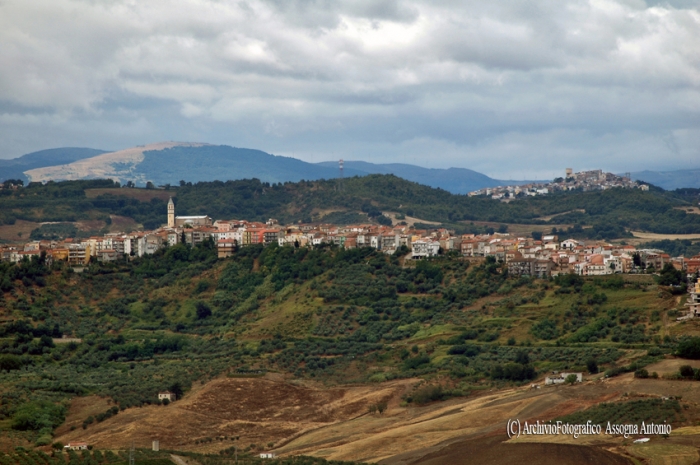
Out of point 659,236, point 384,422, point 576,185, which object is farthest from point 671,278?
point 576,185

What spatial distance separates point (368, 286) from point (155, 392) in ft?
75.3

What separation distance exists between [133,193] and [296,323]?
3206 inches

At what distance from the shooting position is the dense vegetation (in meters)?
138

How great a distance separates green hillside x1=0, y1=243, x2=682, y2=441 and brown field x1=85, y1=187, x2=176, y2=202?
5771cm

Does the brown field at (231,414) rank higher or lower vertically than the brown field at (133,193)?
lower

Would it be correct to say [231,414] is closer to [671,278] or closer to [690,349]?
[690,349]

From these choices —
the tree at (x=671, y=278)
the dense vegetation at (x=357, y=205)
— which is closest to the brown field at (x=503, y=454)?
the tree at (x=671, y=278)

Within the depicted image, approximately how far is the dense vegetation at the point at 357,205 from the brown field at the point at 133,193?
0.52 m

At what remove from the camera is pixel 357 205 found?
148125 mm

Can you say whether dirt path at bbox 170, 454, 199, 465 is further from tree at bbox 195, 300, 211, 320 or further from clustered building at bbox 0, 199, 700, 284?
clustered building at bbox 0, 199, 700, 284

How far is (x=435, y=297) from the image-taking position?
3004 inches

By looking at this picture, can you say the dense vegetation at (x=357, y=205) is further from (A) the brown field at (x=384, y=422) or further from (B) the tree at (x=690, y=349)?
(B) the tree at (x=690, y=349)

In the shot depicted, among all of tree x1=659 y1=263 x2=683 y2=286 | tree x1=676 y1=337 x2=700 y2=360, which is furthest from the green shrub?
tree x1=659 y1=263 x2=683 y2=286

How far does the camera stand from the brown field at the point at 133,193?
483ft
